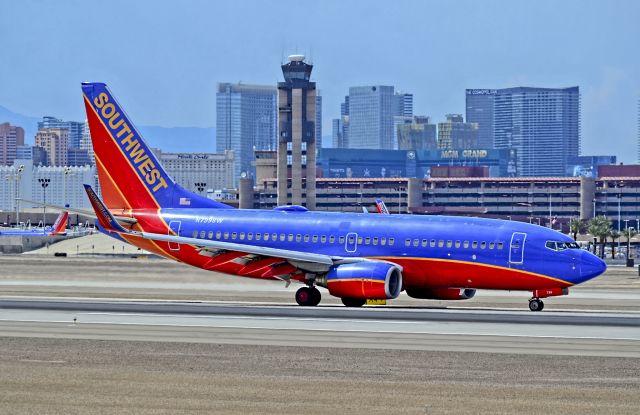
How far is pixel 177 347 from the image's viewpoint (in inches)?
1548

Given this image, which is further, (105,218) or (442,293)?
(105,218)

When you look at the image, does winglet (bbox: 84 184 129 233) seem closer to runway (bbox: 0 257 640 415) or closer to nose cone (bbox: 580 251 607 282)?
runway (bbox: 0 257 640 415)

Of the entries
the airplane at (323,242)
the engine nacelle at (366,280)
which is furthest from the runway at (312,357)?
the airplane at (323,242)

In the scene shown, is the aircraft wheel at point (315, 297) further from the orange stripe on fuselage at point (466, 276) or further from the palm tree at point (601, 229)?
the palm tree at point (601, 229)

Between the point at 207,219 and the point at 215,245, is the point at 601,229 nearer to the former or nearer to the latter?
the point at 207,219

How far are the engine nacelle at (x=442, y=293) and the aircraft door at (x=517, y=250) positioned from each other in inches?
146

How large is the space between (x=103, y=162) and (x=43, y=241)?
117 meters

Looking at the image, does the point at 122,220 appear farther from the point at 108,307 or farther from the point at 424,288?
the point at 424,288

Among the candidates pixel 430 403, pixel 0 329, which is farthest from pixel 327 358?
pixel 0 329

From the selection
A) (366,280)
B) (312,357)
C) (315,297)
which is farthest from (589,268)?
(312,357)

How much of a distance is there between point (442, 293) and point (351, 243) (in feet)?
15.5

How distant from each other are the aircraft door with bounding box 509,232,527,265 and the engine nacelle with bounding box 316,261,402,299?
5050 mm

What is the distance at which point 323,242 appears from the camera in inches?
2392

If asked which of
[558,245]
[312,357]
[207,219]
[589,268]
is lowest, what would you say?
[312,357]
